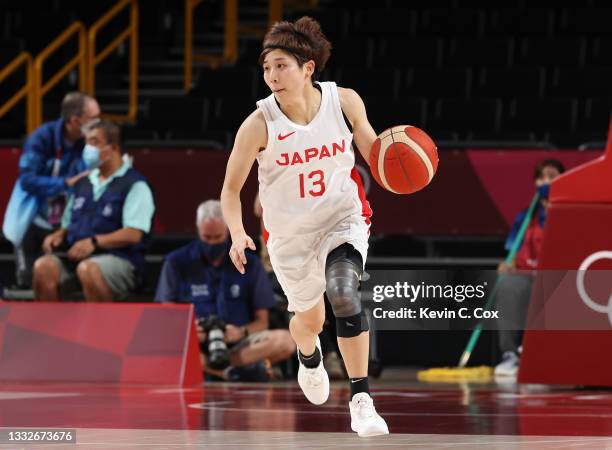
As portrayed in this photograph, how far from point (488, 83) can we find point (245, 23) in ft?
14.7

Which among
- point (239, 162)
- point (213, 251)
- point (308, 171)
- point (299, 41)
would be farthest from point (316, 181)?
point (213, 251)

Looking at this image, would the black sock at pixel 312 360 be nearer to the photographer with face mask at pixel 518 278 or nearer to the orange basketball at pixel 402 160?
the orange basketball at pixel 402 160

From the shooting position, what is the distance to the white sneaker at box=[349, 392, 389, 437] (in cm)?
601

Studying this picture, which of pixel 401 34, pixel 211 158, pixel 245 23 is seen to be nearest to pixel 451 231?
pixel 211 158

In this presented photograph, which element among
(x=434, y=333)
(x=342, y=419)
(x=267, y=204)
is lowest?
(x=434, y=333)

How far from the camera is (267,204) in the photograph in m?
6.53

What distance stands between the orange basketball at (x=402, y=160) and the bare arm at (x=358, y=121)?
0.15m

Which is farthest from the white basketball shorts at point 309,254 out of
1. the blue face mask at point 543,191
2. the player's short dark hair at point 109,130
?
the blue face mask at point 543,191

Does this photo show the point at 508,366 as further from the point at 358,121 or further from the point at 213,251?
the point at 358,121

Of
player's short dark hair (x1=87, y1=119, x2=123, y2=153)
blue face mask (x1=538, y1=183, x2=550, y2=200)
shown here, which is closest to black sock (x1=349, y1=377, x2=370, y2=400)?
player's short dark hair (x1=87, y1=119, x2=123, y2=153)

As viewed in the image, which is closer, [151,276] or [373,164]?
[373,164]

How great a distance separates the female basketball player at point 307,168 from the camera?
6352 mm

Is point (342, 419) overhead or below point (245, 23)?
below

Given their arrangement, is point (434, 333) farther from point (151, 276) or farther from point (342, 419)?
point (342, 419)
